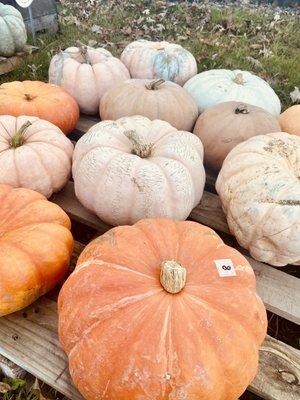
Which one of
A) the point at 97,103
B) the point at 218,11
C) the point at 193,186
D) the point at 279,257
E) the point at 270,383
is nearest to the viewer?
the point at 270,383

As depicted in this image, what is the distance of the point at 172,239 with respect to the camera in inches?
64.0

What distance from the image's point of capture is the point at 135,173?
1.91 meters

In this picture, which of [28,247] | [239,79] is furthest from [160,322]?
[239,79]

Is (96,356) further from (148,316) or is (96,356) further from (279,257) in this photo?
(279,257)

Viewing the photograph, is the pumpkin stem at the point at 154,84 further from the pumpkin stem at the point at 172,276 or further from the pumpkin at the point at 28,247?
the pumpkin stem at the point at 172,276

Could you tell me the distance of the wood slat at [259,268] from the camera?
1.90 metres

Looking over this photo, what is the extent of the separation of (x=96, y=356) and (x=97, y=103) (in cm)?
206

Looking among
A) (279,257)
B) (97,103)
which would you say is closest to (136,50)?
(97,103)

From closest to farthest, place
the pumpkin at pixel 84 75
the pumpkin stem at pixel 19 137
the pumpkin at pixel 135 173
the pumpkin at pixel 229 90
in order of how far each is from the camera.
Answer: the pumpkin at pixel 135 173 → the pumpkin stem at pixel 19 137 → the pumpkin at pixel 229 90 → the pumpkin at pixel 84 75

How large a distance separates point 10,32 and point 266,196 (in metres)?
3.23

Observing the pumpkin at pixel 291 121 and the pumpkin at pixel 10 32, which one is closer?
the pumpkin at pixel 291 121

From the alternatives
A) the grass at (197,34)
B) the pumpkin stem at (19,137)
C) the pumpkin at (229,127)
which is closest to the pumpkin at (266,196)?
the pumpkin at (229,127)

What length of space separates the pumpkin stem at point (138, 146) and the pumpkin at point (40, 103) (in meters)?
0.84

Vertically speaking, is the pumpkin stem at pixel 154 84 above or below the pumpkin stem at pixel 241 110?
above
